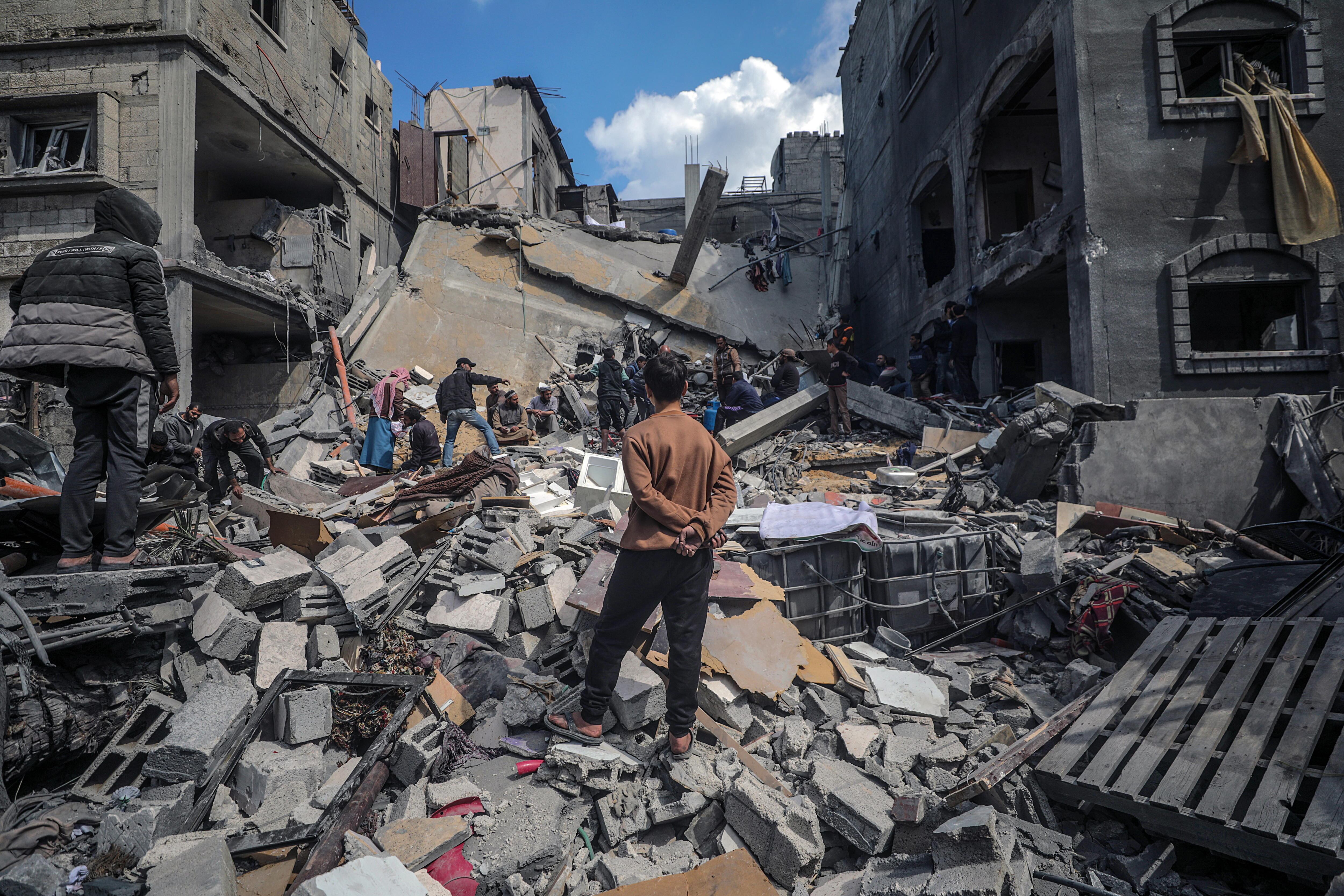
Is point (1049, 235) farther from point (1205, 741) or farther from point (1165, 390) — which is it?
point (1205, 741)

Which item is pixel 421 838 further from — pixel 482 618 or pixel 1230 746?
pixel 1230 746

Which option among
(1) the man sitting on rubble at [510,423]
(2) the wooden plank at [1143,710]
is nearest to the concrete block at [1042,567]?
(2) the wooden plank at [1143,710]

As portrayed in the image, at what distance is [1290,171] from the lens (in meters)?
8.12

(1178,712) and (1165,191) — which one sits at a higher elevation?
(1165,191)

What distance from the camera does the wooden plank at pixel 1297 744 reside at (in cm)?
220

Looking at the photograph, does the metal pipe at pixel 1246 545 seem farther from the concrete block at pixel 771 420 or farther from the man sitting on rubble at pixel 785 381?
the man sitting on rubble at pixel 785 381

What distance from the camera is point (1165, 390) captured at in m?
8.39

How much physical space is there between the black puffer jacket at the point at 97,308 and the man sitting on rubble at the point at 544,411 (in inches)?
351

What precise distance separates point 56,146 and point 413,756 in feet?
44.2

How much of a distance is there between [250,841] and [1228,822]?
11.6 feet

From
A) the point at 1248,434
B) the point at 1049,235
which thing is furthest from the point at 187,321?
the point at 1248,434

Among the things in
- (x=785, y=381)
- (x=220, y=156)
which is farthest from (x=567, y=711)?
(x=220, y=156)

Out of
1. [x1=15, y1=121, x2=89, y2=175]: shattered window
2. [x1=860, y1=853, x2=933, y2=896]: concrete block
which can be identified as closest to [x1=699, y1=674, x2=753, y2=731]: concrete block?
[x1=860, y1=853, x2=933, y2=896]: concrete block

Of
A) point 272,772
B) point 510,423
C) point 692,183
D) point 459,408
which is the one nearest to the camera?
point 272,772
